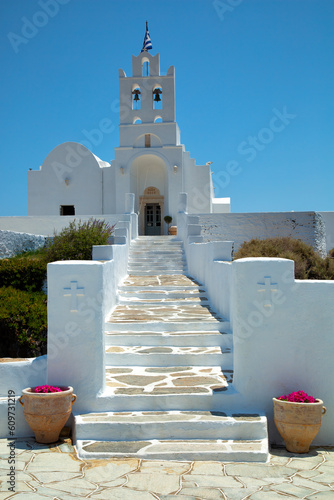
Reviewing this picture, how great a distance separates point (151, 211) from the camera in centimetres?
2358

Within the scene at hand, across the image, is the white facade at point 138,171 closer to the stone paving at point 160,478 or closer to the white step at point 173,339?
the white step at point 173,339

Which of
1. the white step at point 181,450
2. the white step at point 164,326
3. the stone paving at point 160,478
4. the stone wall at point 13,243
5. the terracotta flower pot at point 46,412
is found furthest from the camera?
the stone wall at point 13,243

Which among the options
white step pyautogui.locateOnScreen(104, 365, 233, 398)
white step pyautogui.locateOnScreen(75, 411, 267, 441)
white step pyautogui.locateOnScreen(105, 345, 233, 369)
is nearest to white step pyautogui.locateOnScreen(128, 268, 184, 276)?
white step pyautogui.locateOnScreen(105, 345, 233, 369)

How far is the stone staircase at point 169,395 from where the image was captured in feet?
16.2

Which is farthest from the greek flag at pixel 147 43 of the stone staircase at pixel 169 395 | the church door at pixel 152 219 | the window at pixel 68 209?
the stone staircase at pixel 169 395

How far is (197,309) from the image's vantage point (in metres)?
8.94

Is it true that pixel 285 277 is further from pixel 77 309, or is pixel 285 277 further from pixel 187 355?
pixel 77 309

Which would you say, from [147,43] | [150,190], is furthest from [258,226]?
[147,43]

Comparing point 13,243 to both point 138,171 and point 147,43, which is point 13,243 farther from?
point 147,43

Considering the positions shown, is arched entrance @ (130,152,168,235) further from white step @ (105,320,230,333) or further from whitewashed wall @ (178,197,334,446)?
whitewashed wall @ (178,197,334,446)

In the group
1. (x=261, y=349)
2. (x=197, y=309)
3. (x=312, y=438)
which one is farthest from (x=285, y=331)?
(x=197, y=309)

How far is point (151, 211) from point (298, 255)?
10216mm

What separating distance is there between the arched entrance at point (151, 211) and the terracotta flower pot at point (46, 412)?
59.1 feet

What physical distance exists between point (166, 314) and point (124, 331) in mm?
1088
